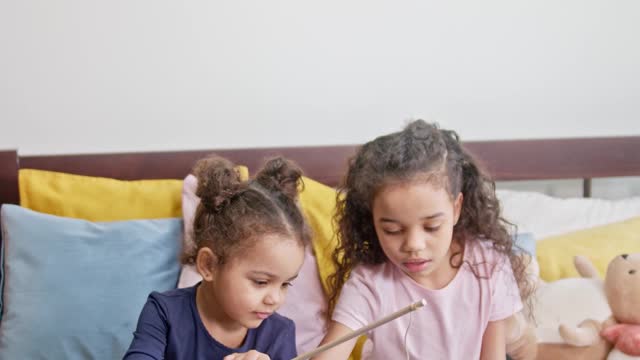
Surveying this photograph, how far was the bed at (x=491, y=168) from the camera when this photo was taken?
1.69 metres

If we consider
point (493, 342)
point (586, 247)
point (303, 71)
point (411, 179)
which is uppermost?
point (303, 71)

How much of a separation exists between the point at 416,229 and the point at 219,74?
89 centimetres

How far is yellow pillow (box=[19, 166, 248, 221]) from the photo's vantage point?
1758mm

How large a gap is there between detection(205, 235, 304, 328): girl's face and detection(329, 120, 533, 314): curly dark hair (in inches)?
8.6

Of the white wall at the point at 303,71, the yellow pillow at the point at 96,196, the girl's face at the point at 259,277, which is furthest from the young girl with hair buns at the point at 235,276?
the white wall at the point at 303,71

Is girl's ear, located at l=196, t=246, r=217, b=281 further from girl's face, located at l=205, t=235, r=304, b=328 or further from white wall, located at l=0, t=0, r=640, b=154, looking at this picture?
white wall, located at l=0, t=0, r=640, b=154

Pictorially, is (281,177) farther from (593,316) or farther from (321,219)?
(593,316)

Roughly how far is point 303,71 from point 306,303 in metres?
0.67

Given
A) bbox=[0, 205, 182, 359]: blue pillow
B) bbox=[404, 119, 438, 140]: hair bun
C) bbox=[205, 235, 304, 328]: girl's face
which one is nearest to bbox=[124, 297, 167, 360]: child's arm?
bbox=[205, 235, 304, 328]: girl's face

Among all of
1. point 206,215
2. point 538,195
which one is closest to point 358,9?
point 538,195

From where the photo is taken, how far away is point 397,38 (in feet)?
6.66

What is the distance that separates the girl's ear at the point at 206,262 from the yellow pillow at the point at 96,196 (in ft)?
1.81

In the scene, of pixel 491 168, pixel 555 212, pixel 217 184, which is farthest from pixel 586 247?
pixel 217 184

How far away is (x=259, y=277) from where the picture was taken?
46.1 inches
